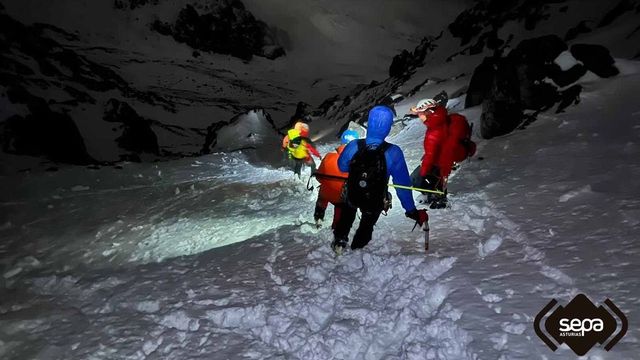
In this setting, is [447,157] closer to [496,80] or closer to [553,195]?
[553,195]

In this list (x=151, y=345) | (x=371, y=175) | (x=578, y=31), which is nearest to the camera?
(x=151, y=345)

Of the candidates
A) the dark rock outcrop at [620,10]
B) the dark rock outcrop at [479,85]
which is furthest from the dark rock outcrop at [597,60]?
the dark rock outcrop at [620,10]

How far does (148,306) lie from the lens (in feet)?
14.7

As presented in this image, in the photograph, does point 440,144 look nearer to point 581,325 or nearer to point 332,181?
point 332,181

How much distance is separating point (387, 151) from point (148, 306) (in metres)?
3.20

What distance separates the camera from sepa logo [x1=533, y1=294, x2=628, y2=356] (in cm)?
306

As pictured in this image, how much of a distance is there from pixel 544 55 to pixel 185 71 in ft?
224

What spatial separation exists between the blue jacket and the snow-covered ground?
2.73ft

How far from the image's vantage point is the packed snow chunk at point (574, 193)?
19.8ft

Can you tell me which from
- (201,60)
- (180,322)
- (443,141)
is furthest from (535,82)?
(201,60)

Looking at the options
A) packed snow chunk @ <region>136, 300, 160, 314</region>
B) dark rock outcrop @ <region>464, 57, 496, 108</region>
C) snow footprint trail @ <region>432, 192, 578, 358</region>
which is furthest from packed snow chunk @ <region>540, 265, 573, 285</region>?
dark rock outcrop @ <region>464, 57, 496, 108</region>

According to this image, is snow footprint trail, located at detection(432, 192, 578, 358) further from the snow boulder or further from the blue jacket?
the snow boulder

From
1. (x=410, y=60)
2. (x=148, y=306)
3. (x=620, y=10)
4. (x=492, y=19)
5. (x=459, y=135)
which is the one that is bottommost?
(x=148, y=306)

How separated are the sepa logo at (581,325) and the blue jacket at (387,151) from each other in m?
2.11
